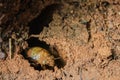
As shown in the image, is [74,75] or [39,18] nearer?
[74,75]

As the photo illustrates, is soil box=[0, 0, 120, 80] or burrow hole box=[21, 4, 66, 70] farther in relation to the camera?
burrow hole box=[21, 4, 66, 70]

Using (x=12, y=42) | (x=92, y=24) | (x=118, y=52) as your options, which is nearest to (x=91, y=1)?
(x=92, y=24)

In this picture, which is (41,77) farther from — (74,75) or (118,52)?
(118,52)

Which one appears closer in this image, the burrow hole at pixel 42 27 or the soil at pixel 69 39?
the soil at pixel 69 39

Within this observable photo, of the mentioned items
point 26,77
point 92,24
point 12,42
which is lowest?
point 26,77
